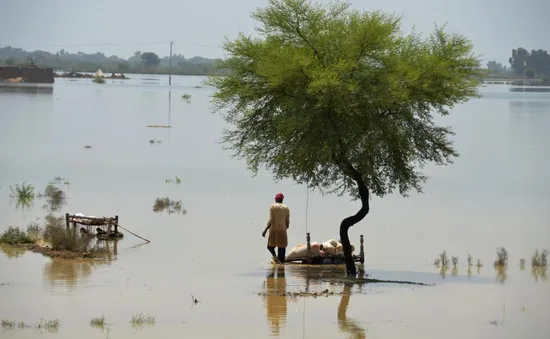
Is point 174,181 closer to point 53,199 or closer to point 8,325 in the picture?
point 53,199

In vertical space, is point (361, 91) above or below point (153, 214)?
above

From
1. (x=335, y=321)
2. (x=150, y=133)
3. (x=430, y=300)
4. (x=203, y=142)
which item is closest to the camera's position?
(x=335, y=321)

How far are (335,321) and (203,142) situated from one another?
172ft

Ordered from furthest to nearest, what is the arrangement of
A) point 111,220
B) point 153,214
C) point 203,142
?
1. point 203,142
2. point 153,214
3. point 111,220

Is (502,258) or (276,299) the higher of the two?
(276,299)

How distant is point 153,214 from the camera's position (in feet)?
110

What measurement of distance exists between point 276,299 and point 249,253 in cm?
668

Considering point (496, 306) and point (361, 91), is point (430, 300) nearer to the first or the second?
point (496, 306)

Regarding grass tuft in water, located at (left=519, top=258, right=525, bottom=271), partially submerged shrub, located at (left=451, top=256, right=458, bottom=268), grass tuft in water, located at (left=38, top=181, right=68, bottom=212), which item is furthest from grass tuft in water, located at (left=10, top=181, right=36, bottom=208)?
grass tuft in water, located at (left=519, top=258, right=525, bottom=271)

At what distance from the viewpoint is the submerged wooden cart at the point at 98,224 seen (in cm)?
2589

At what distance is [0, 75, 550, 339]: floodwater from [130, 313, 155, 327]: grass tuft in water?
0.47 ft

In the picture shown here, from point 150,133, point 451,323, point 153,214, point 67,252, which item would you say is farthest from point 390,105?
point 150,133

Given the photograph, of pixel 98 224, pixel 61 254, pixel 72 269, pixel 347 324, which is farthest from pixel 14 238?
pixel 347 324

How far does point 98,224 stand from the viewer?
26172 millimetres
